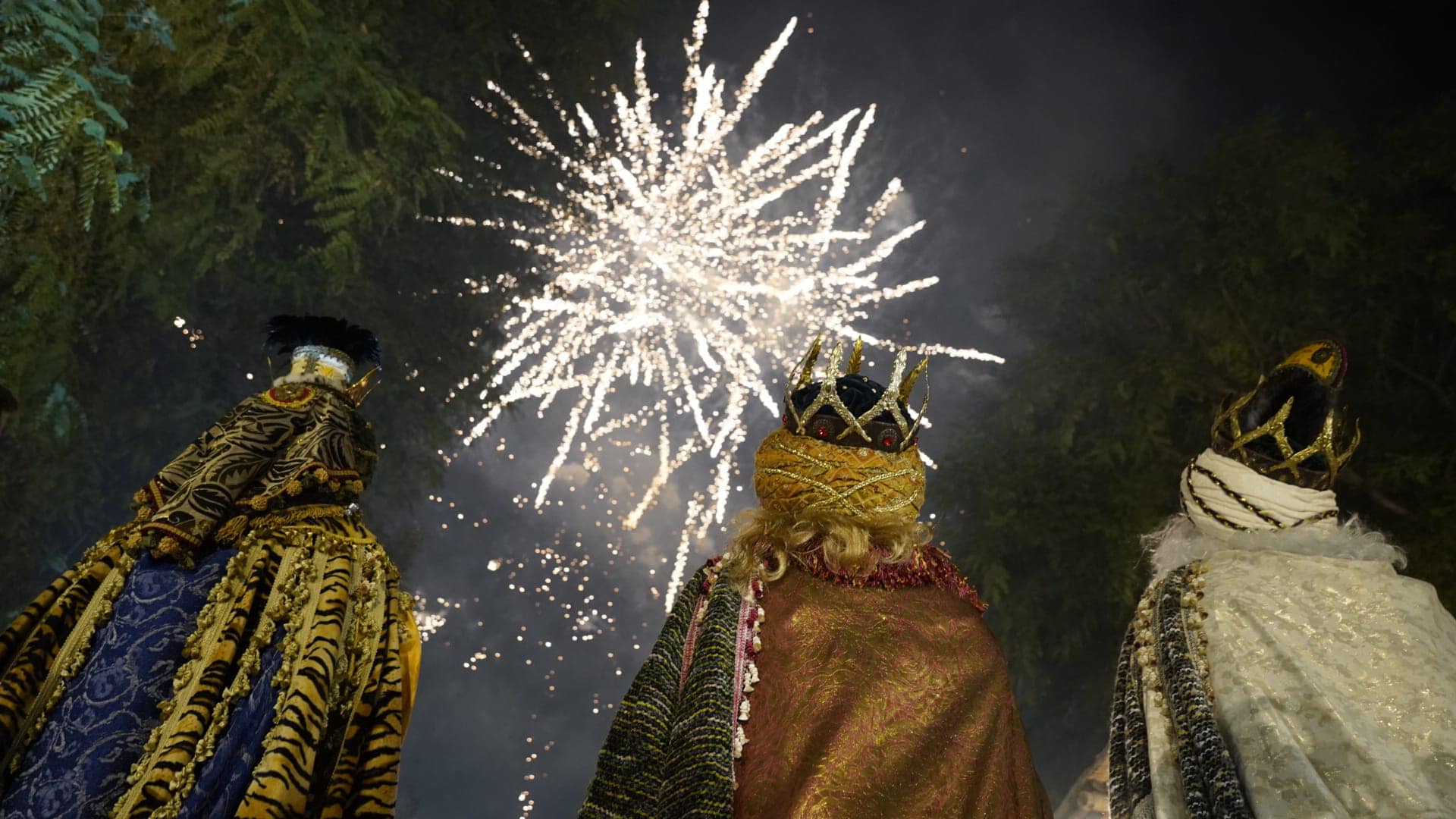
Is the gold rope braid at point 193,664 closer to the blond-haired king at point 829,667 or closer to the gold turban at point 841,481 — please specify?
the blond-haired king at point 829,667

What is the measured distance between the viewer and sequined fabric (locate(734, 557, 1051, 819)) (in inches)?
115

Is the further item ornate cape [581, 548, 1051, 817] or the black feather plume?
the black feather plume

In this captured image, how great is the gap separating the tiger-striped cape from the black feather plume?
0.49 meters

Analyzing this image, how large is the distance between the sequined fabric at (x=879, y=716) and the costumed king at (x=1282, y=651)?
0.72 metres

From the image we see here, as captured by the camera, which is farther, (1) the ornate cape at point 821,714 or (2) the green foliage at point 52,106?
(2) the green foliage at point 52,106

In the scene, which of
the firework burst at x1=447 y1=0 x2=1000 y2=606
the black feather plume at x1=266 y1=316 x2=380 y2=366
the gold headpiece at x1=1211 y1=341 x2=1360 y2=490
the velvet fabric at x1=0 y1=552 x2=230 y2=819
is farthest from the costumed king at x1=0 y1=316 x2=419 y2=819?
the firework burst at x1=447 y1=0 x2=1000 y2=606

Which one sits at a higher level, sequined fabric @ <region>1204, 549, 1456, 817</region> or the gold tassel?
the gold tassel

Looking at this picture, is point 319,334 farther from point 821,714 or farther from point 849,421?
point 821,714

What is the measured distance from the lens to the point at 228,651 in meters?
3.23

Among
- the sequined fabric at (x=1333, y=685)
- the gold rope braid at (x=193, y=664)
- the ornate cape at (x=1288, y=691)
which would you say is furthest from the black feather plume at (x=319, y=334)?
the sequined fabric at (x=1333, y=685)

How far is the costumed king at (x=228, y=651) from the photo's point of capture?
2955 mm

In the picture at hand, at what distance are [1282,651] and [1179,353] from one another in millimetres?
10129

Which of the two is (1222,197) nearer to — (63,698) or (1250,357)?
(1250,357)

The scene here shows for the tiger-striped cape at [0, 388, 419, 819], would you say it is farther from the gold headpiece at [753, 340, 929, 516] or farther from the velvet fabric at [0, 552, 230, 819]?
the gold headpiece at [753, 340, 929, 516]
